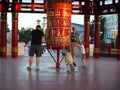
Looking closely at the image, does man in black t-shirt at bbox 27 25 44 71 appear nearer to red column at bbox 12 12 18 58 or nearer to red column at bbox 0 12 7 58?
red column at bbox 12 12 18 58

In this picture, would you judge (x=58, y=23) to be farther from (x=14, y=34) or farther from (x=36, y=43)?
(x=14, y=34)

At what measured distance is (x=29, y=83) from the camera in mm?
9156

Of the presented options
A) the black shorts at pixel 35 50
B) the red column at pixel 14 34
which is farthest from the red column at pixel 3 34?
the black shorts at pixel 35 50

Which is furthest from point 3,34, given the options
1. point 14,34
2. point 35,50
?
point 35,50

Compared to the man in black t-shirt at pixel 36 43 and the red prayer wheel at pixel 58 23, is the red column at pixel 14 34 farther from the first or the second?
the man in black t-shirt at pixel 36 43

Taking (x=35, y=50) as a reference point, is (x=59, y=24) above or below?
above

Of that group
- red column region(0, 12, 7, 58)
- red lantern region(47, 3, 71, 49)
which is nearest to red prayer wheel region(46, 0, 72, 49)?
red lantern region(47, 3, 71, 49)

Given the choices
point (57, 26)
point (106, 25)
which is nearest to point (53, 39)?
point (57, 26)

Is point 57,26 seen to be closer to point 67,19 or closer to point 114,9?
point 67,19

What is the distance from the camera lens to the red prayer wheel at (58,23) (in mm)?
13969

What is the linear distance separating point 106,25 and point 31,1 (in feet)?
130

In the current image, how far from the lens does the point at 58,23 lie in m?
14.0

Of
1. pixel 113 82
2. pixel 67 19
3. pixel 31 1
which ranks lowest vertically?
pixel 113 82

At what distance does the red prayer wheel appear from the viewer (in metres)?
14.0
